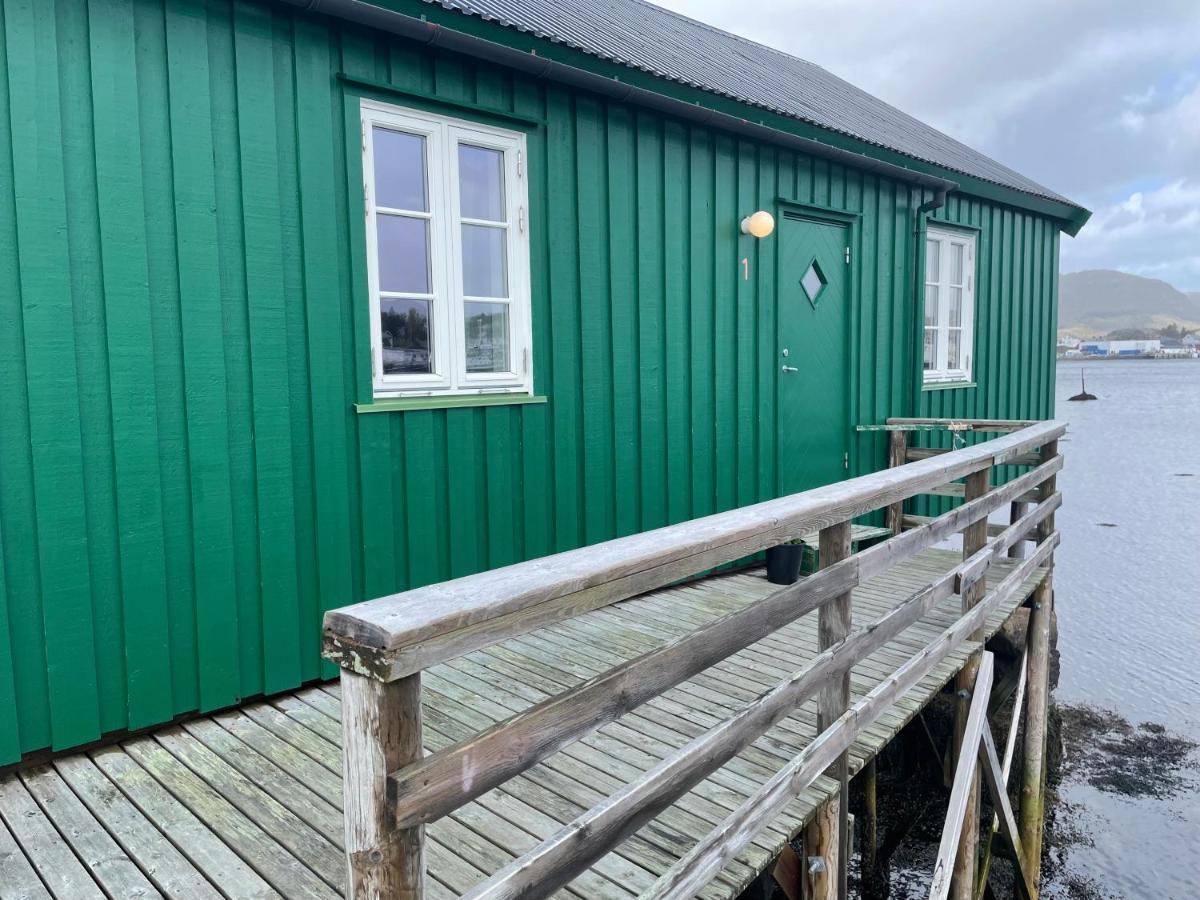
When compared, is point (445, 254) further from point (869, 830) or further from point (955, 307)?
point (955, 307)

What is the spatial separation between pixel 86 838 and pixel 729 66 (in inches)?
248

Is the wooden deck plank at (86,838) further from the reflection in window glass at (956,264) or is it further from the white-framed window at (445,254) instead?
the reflection in window glass at (956,264)

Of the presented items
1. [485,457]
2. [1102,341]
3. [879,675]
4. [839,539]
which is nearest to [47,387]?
[485,457]

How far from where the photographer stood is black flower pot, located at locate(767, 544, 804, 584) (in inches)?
185

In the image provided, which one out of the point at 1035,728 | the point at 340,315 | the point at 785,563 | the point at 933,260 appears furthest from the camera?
the point at 933,260

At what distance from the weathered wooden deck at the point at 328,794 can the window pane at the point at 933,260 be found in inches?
155

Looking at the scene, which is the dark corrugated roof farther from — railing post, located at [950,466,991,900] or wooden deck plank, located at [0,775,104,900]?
wooden deck plank, located at [0,775,104,900]

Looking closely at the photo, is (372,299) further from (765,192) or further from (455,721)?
(765,192)

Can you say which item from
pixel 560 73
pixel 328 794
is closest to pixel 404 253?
pixel 560 73

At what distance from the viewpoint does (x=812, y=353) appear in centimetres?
548

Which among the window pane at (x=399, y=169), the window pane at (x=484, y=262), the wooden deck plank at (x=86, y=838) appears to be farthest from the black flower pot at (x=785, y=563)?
the wooden deck plank at (x=86, y=838)

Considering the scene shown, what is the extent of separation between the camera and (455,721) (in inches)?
114

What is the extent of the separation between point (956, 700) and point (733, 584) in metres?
1.38

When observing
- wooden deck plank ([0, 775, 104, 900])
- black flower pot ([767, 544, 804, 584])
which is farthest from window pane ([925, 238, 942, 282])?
wooden deck plank ([0, 775, 104, 900])
